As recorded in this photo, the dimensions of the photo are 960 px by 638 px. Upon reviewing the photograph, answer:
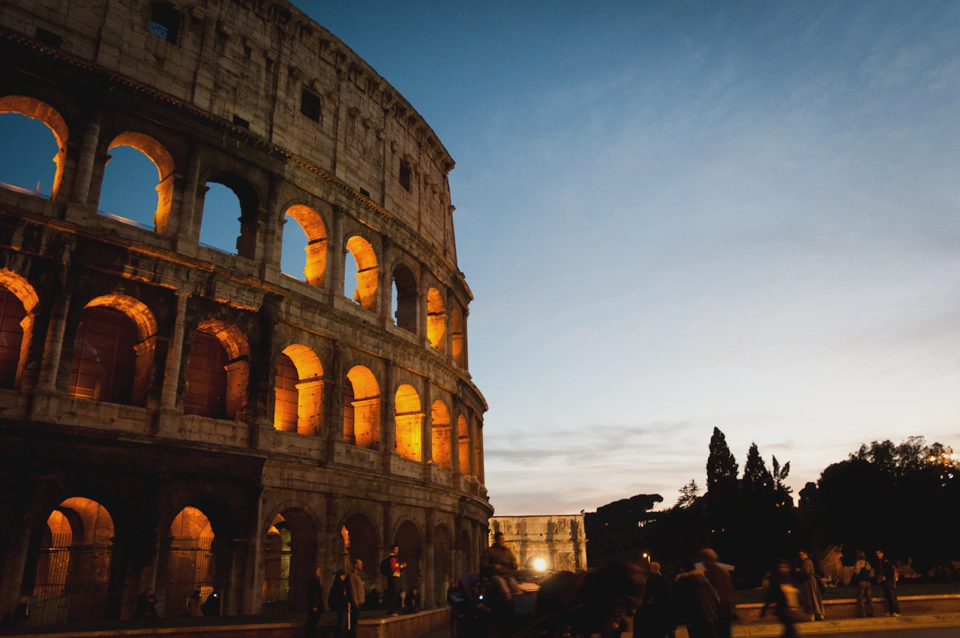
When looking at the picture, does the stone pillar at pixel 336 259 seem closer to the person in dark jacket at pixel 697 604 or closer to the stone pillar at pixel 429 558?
the stone pillar at pixel 429 558

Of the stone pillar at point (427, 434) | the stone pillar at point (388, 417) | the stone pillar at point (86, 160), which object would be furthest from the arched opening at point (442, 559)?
the stone pillar at point (86, 160)

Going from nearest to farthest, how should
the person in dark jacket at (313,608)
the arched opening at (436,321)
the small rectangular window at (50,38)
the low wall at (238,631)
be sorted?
the low wall at (238,631) → the person in dark jacket at (313,608) → the small rectangular window at (50,38) → the arched opening at (436,321)

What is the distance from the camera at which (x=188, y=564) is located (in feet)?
61.6

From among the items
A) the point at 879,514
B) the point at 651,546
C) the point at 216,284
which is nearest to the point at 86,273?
the point at 216,284

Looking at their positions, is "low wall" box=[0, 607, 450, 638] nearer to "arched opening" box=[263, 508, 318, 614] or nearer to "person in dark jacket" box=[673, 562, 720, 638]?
"arched opening" box=[263, 508, 318, 614]

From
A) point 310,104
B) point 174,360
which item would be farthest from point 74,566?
point 310,104

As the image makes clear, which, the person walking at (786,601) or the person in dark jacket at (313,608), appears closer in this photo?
the person walking at (786,601)

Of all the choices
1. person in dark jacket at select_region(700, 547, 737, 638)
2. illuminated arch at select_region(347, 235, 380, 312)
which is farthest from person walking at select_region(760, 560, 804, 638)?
illuminated arch at select_region(347, 235, 380, 312)

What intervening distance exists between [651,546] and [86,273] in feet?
225

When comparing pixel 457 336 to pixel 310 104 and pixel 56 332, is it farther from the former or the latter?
pixel 56 332

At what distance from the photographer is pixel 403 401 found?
81.8 ft

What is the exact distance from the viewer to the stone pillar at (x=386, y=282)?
23.6m

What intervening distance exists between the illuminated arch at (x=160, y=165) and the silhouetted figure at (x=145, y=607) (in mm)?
8869

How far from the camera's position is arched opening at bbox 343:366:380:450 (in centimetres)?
2242
